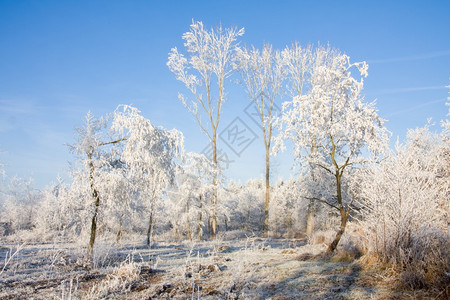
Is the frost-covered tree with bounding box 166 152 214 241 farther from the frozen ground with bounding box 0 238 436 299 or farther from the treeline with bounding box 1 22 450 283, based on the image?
the frozen ground with bounding box 0 238 436 299

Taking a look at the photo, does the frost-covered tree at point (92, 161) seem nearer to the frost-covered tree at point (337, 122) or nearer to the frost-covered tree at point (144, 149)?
the frost-covered tree at point (144, 149)

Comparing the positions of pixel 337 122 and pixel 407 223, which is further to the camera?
pixel 337 122

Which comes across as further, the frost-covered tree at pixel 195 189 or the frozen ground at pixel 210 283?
the frost-covered tree at pixel 195 189

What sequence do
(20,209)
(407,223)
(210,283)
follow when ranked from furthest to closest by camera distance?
(20,209) → (210,283) → (407,223)

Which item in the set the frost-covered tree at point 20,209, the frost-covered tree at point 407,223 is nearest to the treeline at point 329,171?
the frost-covered tree at point 407,223

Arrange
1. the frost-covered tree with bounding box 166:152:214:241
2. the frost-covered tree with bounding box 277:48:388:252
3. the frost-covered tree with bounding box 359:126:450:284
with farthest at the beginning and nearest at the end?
the frost-covered tree with bounding box 166:152:214:241
the frost-covered tree with bounding box 277:48:388:252
the frost-covered tree with bounding box 359:126:450:284

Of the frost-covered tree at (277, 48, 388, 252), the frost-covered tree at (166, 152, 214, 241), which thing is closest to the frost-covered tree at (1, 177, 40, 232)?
the frost-covered tree at (166, 152, 214, 241)

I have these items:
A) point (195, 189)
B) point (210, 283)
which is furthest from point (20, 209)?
point (210, 283)

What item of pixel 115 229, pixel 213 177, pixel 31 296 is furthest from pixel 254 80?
pixel 115 229

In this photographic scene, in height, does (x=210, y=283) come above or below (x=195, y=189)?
below

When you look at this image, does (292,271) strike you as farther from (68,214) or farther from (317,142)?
(68,214)

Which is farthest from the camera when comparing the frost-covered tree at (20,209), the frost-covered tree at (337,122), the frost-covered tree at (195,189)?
the frost-covered tree at (20,209)

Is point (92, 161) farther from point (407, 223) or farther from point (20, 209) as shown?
point (20, 209)

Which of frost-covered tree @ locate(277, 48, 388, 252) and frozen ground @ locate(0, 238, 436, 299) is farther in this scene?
frost-covered tree @ locate(277, 48, 388, 252)
